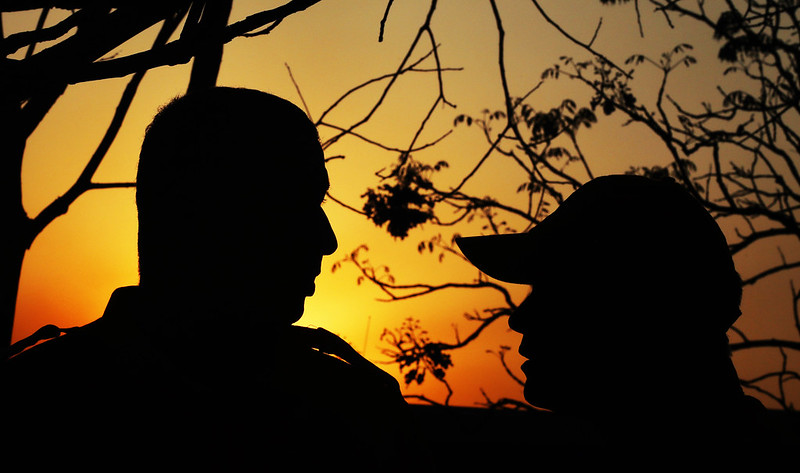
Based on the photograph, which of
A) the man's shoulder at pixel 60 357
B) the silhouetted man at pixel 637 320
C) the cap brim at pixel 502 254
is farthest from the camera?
the cap brim at pixel 502 254

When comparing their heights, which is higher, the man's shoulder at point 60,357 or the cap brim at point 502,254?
the cap brim at point 502,254

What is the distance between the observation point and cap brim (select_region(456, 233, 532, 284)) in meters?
1.36

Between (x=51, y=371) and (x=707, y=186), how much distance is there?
7829mm

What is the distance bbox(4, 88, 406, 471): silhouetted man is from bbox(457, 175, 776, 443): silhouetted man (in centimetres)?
47

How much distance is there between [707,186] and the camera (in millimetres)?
7508

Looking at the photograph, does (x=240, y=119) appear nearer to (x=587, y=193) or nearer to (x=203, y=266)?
(x=203, y=266)

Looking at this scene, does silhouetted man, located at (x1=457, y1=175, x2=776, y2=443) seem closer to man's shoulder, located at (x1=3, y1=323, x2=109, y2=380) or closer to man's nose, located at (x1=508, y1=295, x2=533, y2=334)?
man's nose, located at (x1=508, y1=295, x2=533, y2=334)

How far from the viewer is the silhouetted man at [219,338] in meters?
1.17

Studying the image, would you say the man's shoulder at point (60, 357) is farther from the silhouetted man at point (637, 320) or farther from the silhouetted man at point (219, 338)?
the silhouetted man at point (637, 320)

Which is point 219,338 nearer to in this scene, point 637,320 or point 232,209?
point 232,209

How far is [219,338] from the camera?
1323mm

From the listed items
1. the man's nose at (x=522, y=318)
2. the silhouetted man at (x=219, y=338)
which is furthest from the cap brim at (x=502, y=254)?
the silhouetted man at (x=219, y=338)

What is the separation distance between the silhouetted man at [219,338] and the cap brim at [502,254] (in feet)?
1.18

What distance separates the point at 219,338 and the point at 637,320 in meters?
0.87
